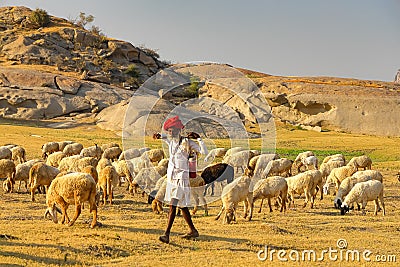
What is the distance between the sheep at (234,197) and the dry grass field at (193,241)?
316mm

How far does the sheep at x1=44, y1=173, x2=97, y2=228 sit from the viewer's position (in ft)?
35.8

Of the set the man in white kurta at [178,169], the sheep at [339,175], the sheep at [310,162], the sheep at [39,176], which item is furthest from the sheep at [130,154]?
the man in white kurta at [178,169]

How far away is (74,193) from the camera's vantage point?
10898 millimetres

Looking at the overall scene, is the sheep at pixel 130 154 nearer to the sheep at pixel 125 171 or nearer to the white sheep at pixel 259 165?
the sheep at pixel 125 171

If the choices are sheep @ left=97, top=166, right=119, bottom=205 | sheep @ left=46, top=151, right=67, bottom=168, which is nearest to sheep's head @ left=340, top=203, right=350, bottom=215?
sheep @ left=97, top=166, right=119, bottom=205

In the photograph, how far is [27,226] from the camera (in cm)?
1091

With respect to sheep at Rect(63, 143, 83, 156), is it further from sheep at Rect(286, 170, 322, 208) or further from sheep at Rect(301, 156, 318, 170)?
sheep at Rect(286, 170, 322, 208)

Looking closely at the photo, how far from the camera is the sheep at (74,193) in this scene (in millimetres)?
10898

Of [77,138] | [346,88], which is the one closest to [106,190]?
[77,138]

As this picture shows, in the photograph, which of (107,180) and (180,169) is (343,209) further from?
(107,180)

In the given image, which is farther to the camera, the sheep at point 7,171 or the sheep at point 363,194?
the sheep at point 7,171

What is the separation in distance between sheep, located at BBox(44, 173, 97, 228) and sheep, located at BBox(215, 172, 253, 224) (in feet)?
10.9

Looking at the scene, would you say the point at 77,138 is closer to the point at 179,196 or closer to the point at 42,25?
the point at 179,196

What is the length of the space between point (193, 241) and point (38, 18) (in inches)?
2827
